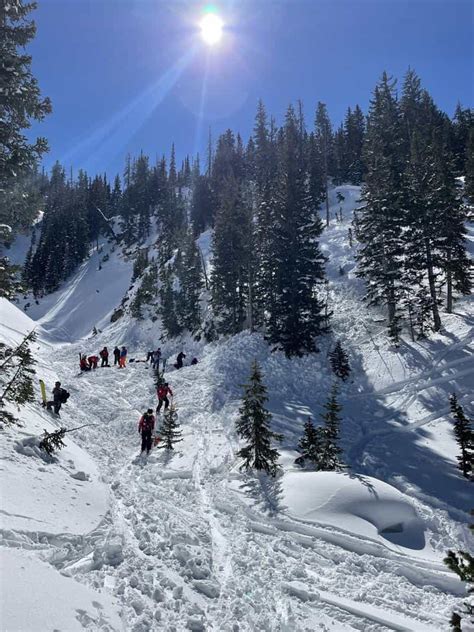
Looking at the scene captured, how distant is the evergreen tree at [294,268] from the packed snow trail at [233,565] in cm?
1622

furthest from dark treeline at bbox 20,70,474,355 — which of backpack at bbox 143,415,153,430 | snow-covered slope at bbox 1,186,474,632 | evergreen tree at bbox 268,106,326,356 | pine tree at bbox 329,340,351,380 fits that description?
backpack at bbox 143,415,153,430

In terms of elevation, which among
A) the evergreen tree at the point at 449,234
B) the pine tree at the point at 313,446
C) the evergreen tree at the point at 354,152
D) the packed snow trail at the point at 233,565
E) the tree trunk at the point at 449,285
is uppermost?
the evergreen tree at the point at 354,152

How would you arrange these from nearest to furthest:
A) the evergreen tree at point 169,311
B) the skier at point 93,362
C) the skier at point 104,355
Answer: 1. the skier at point 93,362
2. the skier at point 104,355
3. the evergreen tree at point 169,311

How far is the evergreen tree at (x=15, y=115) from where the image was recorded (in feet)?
38.2

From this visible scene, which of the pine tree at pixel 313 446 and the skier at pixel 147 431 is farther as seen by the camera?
the skier at pixel 147 431

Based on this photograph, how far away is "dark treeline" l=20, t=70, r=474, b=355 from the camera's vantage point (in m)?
27.0

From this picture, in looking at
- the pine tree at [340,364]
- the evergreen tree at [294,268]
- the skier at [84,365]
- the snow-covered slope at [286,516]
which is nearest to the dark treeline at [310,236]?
the evergreen tree at [294,268]

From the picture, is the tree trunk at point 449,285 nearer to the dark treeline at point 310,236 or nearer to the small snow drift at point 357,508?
the dark treeline at point 310,236

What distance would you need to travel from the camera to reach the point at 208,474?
490 inches

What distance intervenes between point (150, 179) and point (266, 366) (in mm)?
81673

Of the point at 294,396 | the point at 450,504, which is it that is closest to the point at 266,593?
the point at 450,504

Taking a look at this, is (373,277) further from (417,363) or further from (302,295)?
(417,363)

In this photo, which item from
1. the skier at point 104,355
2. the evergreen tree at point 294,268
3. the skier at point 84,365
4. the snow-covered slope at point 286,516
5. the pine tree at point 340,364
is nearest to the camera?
the snow-covered slope at point 286,516

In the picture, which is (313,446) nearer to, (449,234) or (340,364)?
(340,364)
